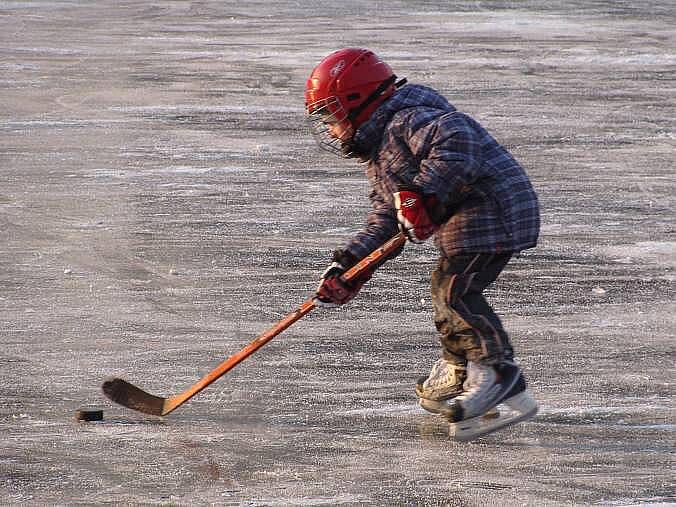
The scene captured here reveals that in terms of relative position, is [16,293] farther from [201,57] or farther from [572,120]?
[201,57]

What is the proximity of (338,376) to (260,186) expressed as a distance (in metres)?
3.33

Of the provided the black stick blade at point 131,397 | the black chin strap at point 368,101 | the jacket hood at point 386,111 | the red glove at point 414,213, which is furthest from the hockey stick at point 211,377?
the black chin strap at point 368,101

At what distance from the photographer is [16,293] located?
599 centimetres

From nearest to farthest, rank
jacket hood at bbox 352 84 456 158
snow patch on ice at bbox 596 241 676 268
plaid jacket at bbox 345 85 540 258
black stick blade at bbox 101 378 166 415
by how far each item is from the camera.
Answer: plaid jacket at bbox 345 85 540 258
jacket hood at bbox 352 84 456 158
black stick blade at bbox 101 378 166 415
snow patch on ice at bbox 596 241 676 268

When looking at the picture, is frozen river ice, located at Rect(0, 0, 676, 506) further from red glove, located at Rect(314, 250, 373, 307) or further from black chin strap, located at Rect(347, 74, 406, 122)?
black chin strap, located at Rect(347, 74, 406, 122)

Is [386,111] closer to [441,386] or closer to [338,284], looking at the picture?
[338,284]

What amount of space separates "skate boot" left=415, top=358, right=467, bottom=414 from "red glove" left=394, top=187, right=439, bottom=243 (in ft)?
2.29

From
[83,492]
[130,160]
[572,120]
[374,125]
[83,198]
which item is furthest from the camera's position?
[572,120]

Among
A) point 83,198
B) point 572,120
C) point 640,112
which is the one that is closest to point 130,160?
point 83,198

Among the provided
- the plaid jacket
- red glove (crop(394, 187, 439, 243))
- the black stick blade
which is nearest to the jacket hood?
the plaid jacket

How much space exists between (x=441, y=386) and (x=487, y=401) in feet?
0.86

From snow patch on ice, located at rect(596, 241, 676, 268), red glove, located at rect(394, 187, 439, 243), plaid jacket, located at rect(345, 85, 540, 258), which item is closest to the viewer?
red glove, located at rect(394, 187, 439, 243)

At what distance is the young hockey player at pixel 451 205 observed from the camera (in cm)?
414

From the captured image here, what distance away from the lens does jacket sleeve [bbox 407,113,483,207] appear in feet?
13.2
